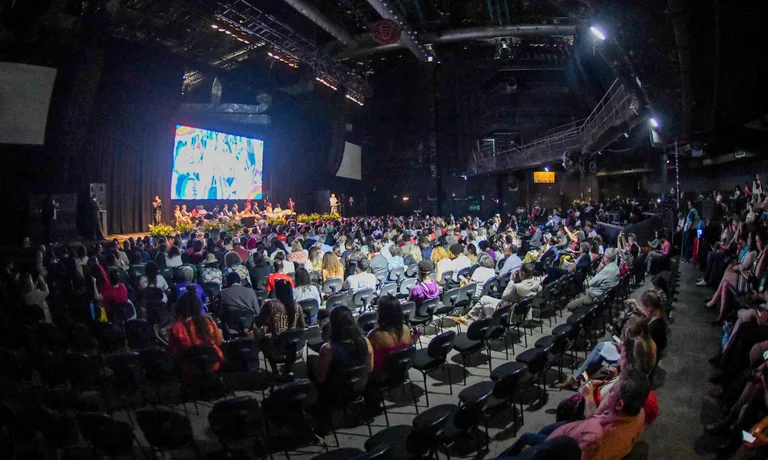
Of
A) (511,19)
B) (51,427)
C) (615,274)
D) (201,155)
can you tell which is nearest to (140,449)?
(51,427)

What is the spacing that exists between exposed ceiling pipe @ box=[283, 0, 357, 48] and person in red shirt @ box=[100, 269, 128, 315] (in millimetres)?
13378

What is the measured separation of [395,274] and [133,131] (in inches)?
474

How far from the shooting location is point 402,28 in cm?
2162

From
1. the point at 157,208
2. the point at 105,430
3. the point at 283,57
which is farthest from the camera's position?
the point at 157,208

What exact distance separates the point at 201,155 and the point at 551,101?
21.1 meters

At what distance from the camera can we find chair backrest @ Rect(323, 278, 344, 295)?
25.3ft

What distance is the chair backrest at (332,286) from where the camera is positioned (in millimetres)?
7719

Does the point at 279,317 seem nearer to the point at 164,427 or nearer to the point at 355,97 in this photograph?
the point at 164,427

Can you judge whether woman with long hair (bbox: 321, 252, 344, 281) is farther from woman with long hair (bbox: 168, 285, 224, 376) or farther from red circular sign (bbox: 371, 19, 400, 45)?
red circular sign (bbox: 371, 19, 400, 45)

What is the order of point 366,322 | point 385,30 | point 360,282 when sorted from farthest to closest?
point 385,30, point 360,282, point 366,322

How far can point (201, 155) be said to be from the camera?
761 inches

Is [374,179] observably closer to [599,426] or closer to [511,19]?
[511,19]

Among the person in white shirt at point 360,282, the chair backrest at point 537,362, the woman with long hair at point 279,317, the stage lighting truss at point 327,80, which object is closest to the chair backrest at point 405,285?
the person in white shirt at point 360,282

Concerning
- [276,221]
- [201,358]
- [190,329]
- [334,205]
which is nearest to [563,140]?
[334,205]
